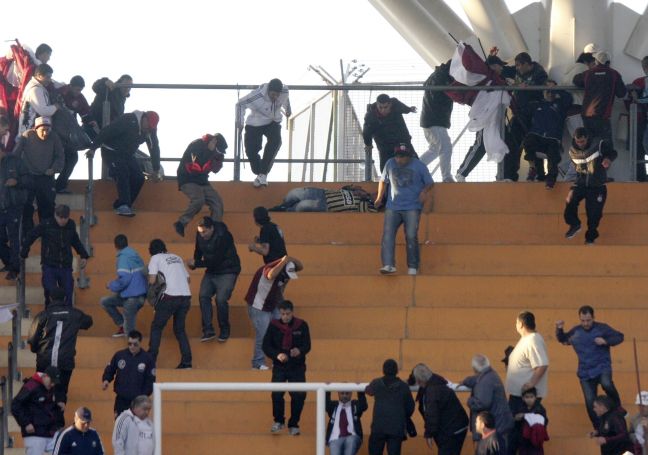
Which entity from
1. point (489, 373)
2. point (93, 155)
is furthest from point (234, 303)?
point (489, 373)

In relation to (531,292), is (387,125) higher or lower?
higher

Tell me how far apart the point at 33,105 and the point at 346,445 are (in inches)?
266

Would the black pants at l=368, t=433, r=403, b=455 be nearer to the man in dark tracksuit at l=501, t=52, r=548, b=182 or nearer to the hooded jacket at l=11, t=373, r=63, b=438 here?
the hooded jacket at l=11, t=373, r=63, b=438

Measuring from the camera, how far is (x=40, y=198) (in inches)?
936

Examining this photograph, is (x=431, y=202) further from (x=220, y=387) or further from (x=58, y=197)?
(x=220, y=387)

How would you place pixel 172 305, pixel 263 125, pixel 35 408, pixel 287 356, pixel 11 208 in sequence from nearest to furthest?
pixel 35 408 < pixel 287 356 < pixel 172 305 < pixel 11 208 < pixel 263 125

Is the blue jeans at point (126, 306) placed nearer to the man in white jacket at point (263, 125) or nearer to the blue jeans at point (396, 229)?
the blue jeans at point (396, 229)

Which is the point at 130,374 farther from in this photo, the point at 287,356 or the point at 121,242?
the point at 121,242

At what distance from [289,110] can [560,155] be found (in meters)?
3.44

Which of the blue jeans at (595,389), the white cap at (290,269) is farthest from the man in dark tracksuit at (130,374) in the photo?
the blue jeans at (595,389)

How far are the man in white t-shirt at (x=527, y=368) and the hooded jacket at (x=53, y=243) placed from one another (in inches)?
207

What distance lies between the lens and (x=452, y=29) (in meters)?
29.8

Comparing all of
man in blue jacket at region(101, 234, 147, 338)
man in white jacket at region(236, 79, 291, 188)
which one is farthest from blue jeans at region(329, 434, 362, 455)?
man in white jacket at region(236, 79, 291, 188)

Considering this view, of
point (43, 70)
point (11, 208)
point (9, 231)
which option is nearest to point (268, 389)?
point (9, 231)
